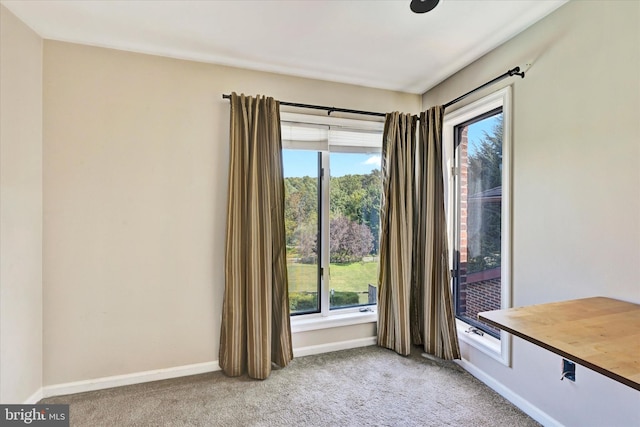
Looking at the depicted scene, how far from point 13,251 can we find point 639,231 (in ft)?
11.0

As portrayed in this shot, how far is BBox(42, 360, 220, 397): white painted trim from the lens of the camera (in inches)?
80.6

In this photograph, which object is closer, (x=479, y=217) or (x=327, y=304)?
(x=479, y=217)

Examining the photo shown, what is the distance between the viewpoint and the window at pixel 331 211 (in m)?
2.65

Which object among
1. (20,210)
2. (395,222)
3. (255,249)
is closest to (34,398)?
(20,210)

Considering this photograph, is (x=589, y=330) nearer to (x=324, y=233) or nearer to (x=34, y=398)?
Answer: (x=324, y=233)

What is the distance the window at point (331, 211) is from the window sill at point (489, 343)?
827mm

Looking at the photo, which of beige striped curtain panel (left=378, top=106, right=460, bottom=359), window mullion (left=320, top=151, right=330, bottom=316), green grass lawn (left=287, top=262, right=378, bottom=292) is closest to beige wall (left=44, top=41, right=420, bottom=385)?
green grass lawn (left=287, top=262, right=378, bottom=292)

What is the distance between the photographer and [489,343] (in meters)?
2.19

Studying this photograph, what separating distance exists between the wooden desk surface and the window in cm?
165

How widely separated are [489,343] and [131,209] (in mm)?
2817

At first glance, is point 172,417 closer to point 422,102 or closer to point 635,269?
point 635,269

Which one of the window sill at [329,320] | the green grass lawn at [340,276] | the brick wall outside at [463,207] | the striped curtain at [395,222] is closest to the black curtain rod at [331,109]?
the striped curtain at [395,222]

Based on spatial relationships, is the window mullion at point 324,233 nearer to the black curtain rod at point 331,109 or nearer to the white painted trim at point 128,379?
the black curtain rod at point 331,109

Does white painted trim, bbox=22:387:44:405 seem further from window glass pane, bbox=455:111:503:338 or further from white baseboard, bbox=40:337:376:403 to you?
window glass pane, bbox=455:111:503:338
